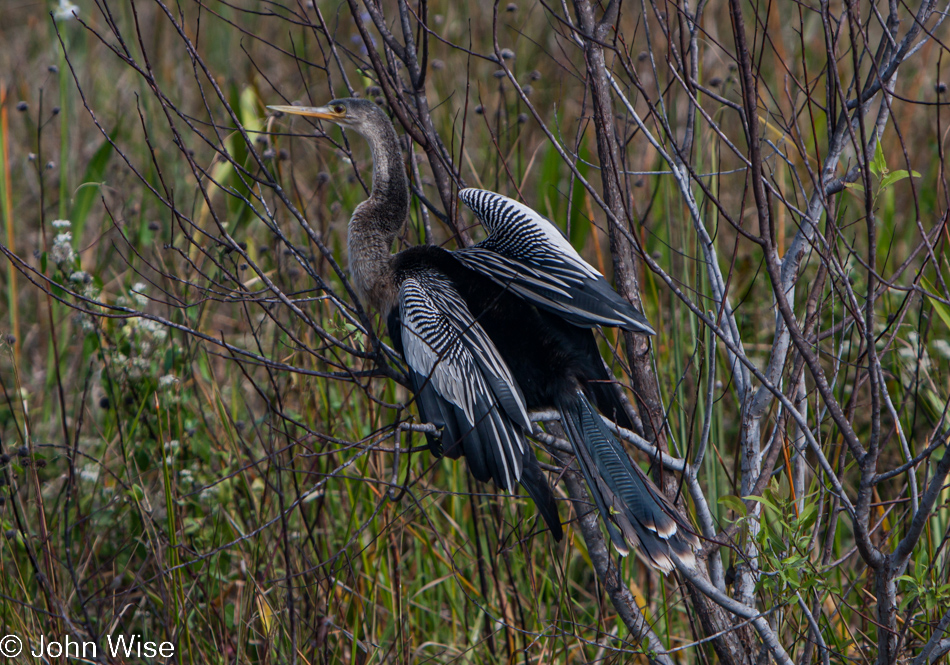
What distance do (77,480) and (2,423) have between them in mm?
1073

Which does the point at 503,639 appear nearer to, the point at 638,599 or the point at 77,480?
the point at 638,599

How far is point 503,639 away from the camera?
282 centimetres

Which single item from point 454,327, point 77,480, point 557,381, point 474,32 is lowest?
point 77,480

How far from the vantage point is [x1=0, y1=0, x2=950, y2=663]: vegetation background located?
1752 mm

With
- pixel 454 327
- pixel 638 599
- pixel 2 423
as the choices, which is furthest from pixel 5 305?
pixel 638 599

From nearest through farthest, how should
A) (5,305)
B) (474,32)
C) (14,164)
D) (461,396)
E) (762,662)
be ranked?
(762,662)
(461,396)
(5,305)
(14,164)
(474,32)

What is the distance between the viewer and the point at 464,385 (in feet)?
7.24

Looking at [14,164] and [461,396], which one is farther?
[14,164]

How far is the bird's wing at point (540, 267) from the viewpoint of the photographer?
2092 mm

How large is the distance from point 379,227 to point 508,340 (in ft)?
1.92

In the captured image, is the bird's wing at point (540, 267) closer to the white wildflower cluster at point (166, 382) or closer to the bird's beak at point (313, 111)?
the bird's beak at point (313, 111)

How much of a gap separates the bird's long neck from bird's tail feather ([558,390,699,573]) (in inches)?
29.8

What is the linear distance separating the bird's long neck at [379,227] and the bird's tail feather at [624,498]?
2.48ft

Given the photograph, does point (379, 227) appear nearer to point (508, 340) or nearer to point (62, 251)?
point (508, 340)
